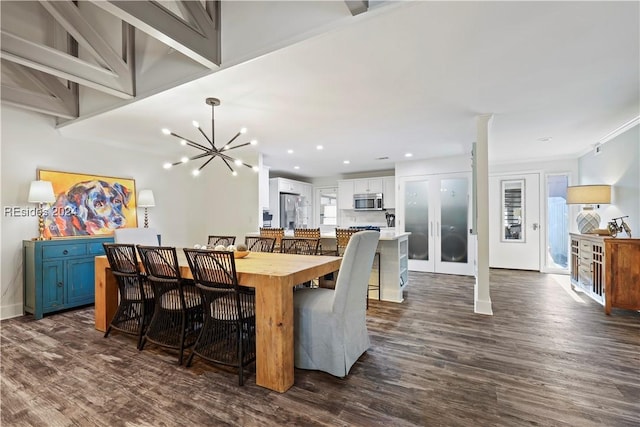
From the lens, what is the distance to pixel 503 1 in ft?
5.57

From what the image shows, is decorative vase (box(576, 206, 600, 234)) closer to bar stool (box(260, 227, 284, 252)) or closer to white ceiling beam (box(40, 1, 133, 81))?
bar stool (box(260, 227, 284, 252))

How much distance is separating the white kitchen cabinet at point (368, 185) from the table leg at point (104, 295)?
5.46m

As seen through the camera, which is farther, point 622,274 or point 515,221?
point 515,221

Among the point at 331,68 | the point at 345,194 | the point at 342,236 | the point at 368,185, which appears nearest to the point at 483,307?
the point at 342,236

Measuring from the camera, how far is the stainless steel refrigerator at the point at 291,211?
7.23 meters

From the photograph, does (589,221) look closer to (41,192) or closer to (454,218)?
(454,218)

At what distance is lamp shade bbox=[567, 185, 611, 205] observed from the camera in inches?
166

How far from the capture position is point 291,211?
7453 millimetres

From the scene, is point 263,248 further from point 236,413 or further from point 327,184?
point 327,184

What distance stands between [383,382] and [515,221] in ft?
18.4

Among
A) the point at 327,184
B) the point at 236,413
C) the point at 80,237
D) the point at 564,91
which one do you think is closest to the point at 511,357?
the point at 236,413

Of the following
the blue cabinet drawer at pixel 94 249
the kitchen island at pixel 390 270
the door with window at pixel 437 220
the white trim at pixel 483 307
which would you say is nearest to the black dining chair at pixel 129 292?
the blue cabinet drawer at pixel 94 249

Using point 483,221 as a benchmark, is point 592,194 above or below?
above

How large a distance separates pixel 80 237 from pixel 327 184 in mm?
5714
